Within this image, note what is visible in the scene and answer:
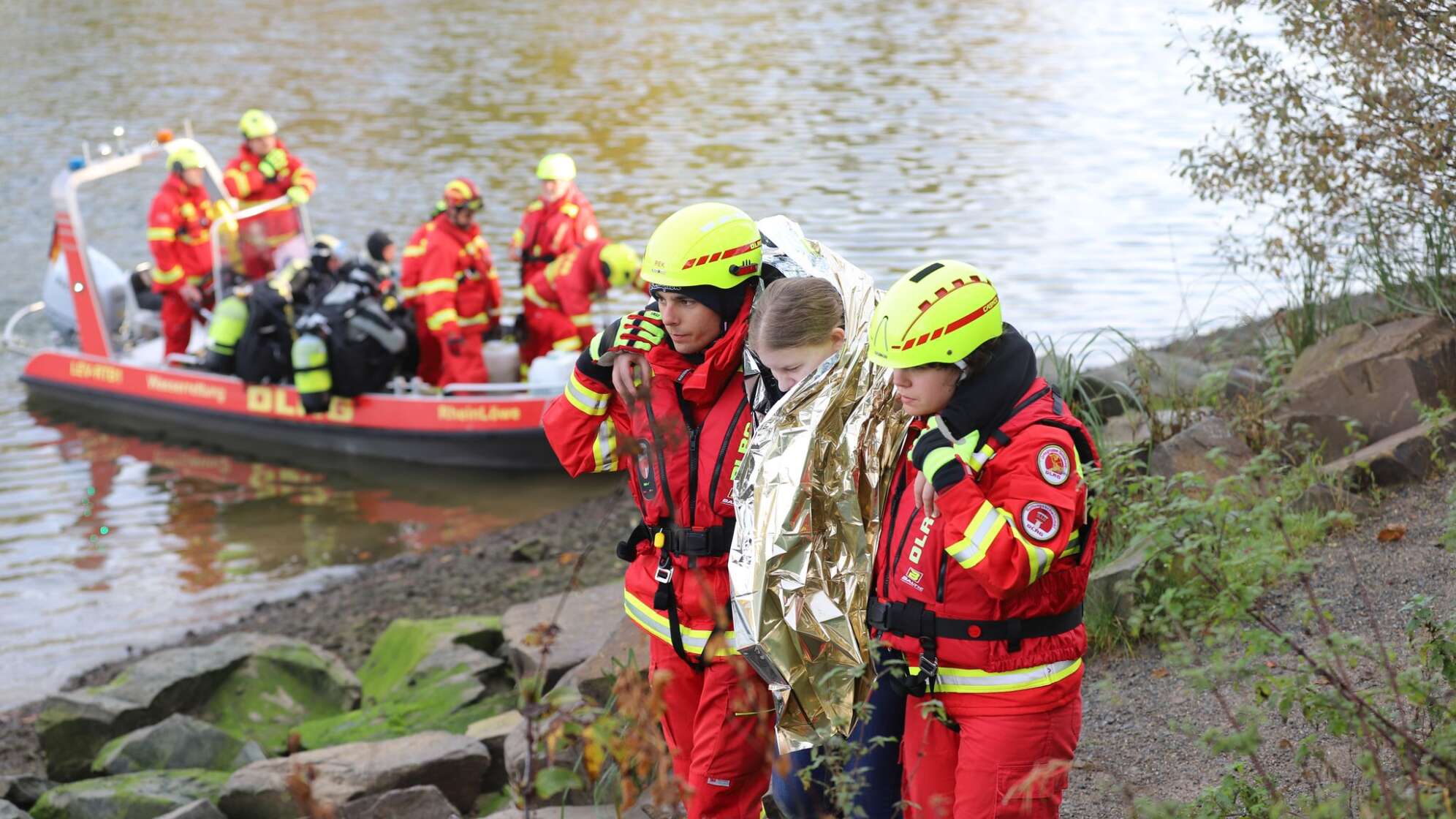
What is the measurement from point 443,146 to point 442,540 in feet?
36.5

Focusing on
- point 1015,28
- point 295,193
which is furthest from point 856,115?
point 295,193

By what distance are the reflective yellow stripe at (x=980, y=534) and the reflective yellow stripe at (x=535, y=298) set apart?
801 cm

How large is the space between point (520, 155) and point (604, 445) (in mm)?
16019

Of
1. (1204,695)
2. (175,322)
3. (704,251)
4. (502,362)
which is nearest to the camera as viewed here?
(704,251)

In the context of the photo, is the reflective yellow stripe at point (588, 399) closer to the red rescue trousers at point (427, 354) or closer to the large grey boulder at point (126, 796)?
the large grey boulder at point (126, 796)

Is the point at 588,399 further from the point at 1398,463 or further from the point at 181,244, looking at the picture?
the point at 181,244

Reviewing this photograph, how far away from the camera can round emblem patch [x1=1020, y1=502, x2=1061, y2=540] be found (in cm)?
302

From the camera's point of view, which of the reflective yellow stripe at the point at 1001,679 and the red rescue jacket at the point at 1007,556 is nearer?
the red rescue jacket at the point at 1007,556

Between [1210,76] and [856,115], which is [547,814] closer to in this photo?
[1210,76]

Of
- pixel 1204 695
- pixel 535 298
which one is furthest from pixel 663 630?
pixel 535 298

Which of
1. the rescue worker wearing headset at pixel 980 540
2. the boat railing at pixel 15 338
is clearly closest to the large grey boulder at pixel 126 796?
the rescue worker wearing headset at pixel 980 540

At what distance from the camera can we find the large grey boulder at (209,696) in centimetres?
649

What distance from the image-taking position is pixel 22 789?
604 centimetres

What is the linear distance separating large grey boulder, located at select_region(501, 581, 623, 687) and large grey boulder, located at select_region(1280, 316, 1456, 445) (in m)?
2.98
